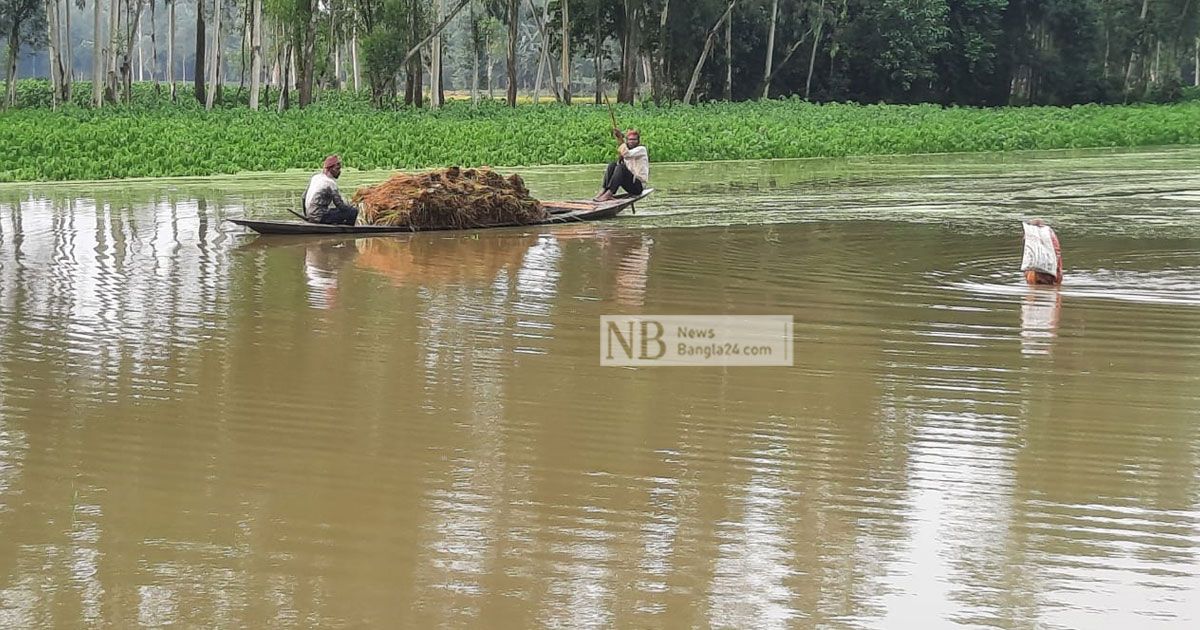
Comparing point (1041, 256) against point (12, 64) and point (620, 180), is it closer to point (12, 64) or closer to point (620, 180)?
point (620, 180)

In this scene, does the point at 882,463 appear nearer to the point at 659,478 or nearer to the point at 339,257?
the point at 659,478

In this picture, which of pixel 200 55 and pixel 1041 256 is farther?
pixel 200 55

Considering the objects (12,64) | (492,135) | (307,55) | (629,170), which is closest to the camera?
(629,170)

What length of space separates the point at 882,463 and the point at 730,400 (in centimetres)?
129

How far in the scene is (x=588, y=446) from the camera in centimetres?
622

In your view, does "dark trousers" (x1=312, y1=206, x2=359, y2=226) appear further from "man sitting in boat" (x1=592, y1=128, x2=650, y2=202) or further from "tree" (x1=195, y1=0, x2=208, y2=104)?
"tree" (x1=195, y1=0, x2=208, y2=104)

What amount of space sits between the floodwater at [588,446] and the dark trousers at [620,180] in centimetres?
524

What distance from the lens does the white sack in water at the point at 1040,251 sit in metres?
10.5

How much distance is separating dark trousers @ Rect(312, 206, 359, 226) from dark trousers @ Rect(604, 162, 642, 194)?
4022mm

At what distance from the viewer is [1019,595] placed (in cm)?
438

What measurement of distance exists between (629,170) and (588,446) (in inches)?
476

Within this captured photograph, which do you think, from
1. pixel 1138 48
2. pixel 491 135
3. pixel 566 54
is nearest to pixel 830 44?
pixel 566 54

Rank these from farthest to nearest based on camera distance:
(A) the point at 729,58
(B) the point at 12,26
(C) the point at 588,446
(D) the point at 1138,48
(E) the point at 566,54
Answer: (D) the point at 1138,48, (A) the point at 729,58, (B) the point at 12,26, (E) the point at 566,54, (C) the point at 588,446

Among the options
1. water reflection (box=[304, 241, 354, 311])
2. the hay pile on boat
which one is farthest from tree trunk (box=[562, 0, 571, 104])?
water reflection (box=[304, 241, 354, 311])
